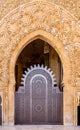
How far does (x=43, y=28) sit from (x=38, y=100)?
60.2 inches

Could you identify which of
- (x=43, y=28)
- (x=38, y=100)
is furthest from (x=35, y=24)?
(x=38, y=100)

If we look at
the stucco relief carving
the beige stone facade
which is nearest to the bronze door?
the beige stone facade

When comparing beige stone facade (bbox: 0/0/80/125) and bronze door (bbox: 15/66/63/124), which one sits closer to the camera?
beige stone facade (bbox: 0/0/80/125)

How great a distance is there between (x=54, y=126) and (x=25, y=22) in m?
2.23

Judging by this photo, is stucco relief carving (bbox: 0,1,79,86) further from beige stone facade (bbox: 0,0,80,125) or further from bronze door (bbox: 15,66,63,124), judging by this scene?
bronze door (bbox: 15,66,63,124)

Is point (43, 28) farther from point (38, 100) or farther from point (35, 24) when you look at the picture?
point (38, 100)

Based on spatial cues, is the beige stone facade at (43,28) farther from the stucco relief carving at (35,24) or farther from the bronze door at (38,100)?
the bronze door at (38,100)

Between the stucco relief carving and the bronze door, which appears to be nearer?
the stucco relief carving

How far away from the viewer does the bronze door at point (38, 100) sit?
21.5ft

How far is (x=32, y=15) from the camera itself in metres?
6.39

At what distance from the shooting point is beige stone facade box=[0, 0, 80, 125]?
6379 millimetres

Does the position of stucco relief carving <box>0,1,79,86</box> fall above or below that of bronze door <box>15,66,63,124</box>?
above

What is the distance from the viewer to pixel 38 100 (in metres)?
6.56

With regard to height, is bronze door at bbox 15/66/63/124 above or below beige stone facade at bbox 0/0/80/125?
below
